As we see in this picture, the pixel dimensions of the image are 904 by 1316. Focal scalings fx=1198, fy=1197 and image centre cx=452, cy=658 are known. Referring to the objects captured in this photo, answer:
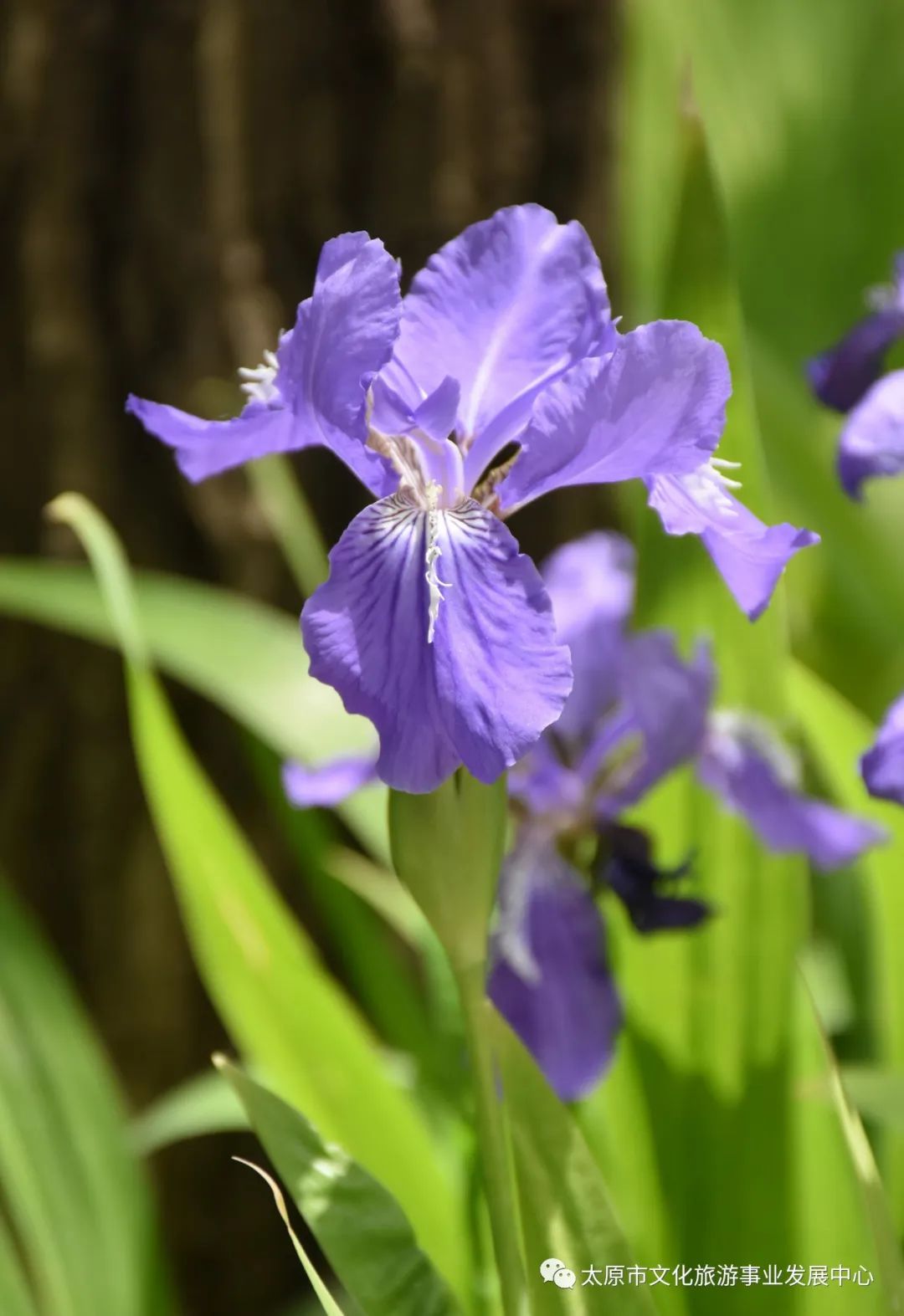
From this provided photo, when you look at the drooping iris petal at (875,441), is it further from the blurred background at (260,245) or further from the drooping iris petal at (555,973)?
the blurred background at (260,245)

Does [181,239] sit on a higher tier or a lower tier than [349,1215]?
higher

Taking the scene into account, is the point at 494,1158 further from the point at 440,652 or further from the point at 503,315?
the point at 503,315

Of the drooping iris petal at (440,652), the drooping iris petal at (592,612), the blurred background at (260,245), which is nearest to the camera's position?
the drooping iris petal at (440,652)

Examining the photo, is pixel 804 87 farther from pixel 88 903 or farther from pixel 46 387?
pixel 88 903

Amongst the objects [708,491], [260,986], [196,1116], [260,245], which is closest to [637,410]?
[708,491]

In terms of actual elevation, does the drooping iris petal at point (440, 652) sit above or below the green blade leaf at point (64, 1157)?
above

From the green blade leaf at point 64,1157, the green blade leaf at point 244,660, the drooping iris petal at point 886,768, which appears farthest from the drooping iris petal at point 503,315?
the green blade leaf at point 64,1157

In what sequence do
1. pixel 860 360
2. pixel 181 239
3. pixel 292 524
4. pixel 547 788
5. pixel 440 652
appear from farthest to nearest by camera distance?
pixel 181 239 → pixel 292 524 → pixel 547 788 → pixel 860 360 → pixel 440 652
